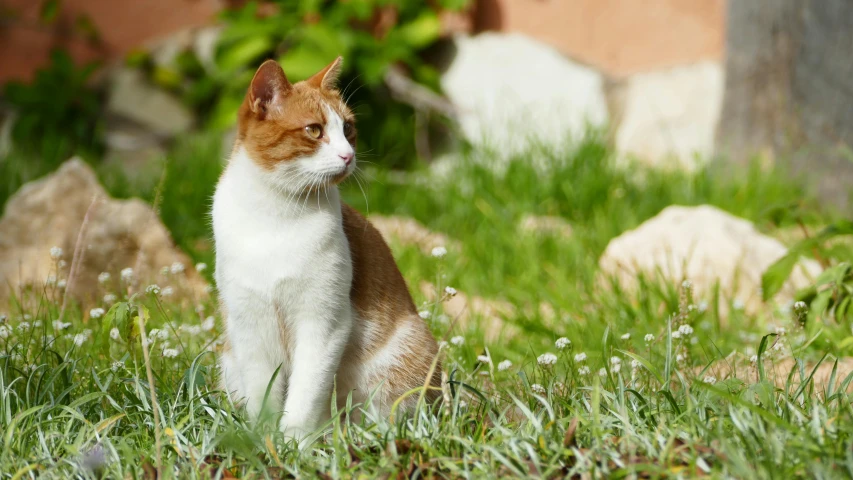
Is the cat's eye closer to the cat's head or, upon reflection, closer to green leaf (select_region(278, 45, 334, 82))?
the cat's head

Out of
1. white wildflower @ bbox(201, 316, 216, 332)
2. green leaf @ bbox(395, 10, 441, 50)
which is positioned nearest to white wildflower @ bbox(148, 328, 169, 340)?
white wildflower @ bbox(201, 316, 216, 332)

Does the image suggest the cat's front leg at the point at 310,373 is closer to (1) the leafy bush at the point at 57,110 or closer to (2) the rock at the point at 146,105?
(1) the leafy bush at the point at 57,110

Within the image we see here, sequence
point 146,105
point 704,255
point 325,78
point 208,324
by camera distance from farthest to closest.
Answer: point 146,105 < point 704,255 < point 208,324 < point 325,78

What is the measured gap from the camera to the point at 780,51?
520cm

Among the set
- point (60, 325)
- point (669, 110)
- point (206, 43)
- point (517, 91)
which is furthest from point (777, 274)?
point (206, 43)

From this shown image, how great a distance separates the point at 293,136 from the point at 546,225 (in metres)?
2.69

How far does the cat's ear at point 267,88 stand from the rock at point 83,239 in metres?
1.48

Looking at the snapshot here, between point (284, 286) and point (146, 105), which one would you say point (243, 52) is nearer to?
point (146, 105)

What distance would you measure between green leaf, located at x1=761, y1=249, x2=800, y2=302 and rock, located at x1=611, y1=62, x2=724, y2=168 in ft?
8.58

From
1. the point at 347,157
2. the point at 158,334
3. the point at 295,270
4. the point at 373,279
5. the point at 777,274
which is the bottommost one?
the point at 158,334

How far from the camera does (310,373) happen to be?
7.81 ft

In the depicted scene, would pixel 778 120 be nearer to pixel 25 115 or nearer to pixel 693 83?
pixel 693 83

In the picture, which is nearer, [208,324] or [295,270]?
[295,270]

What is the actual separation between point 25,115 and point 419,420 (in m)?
5.10
